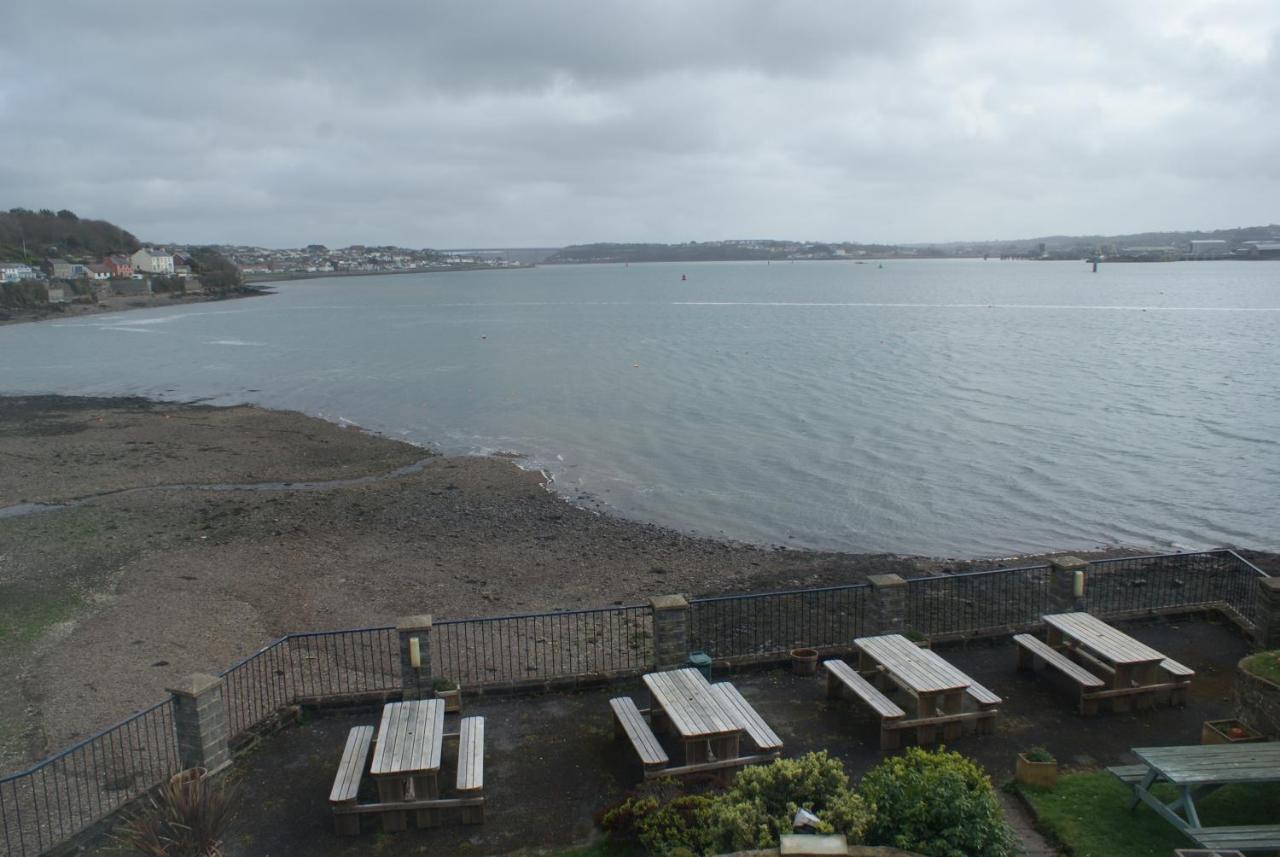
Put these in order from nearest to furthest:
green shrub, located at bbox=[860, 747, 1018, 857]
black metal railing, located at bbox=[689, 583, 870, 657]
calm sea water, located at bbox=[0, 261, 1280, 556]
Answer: green shrub, located at bbox=[860, 747, 1018, 857]
black metal railing, located at bbox=[689, 583, 870, 657]
calm sea water, located at bbox=[0, 261, 1280, 556]

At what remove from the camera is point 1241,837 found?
763 cm

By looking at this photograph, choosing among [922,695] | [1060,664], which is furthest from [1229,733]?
[922,695]

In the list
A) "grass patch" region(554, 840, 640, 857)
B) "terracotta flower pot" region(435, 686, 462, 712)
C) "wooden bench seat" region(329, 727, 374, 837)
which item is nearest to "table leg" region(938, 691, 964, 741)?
"grass patch" region(554, 840, 640, 857)

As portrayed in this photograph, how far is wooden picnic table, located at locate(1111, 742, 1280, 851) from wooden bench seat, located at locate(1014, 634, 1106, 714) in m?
2.06

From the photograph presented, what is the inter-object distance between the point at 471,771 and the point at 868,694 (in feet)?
15.2

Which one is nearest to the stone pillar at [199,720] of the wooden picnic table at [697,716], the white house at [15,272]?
the wooden picnic table at [697,716]

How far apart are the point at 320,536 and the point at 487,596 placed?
7.03m

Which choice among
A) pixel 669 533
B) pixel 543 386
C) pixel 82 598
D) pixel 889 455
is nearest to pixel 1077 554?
pixel 669 533

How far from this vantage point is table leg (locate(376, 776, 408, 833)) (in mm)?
8891

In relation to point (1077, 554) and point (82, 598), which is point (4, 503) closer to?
point (82, 598)

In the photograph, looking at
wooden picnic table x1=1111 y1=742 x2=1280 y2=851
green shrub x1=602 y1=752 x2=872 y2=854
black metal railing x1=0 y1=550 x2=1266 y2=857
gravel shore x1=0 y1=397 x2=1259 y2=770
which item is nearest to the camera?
green shrub x1=602 y1=752 x2=872 y2=854

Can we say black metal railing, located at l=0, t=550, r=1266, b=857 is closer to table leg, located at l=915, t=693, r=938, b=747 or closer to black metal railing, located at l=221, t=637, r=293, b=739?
black metal railing, located at l=221, t=637, r=293, b=739

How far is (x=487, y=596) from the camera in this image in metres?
20.9

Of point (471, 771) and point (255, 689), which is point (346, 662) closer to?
point (255, 689)
